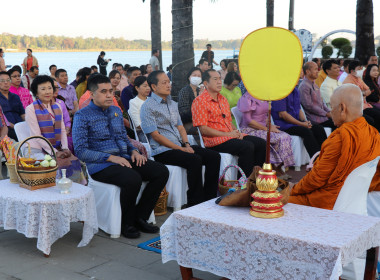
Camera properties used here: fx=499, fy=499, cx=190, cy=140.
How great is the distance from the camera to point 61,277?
3750mm

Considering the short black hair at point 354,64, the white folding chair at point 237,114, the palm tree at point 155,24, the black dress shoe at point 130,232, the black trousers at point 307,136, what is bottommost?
the black dress shoe at point 130,232

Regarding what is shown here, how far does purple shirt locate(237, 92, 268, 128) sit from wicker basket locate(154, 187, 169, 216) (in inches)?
81.0

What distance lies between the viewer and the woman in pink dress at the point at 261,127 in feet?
22.6

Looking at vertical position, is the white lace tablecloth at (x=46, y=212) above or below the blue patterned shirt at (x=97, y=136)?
below

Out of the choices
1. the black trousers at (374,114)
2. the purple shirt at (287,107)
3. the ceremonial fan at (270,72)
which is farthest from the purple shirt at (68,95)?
the ceremonial fan at (270,72)

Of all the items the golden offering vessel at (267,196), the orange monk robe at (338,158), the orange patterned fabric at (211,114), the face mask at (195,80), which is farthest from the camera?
the face mask at (195,80)

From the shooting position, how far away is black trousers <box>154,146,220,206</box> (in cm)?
544

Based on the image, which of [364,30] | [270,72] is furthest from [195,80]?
[364,30]

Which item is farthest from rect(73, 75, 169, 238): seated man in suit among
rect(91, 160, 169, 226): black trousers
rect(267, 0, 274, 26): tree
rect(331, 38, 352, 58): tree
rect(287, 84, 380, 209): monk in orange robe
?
rect(331, 38, 352, 58): tree

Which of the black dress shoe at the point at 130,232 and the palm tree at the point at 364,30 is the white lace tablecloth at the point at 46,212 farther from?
the palm tree at the point at 364,30

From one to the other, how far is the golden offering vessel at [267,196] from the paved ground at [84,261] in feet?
3.18

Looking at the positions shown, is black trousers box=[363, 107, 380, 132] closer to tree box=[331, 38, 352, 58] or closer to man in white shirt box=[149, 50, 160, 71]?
man in white shirt box=[149, 50, 160, 71]

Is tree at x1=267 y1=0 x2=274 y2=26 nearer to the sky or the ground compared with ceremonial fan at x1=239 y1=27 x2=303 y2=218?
nearer to the sky

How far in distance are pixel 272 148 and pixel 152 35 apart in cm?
1240
